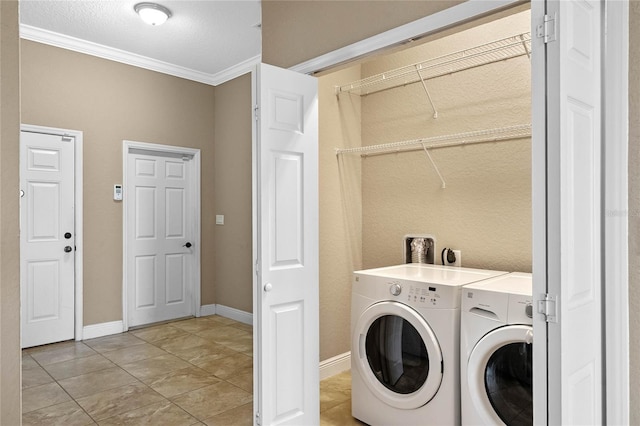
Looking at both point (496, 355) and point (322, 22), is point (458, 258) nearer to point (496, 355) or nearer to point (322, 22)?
point (496, 355)

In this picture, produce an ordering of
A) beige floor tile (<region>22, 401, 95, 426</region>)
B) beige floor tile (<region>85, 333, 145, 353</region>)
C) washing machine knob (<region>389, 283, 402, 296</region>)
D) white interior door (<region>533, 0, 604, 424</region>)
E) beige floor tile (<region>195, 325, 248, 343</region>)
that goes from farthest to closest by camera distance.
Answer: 1. beige floor tile (<region>195, 325, 248, 343</region>)
2. beige floor tile (<region>85, 333, 145, 353</region>)
3. beige floor tile (<region>22, 401, 95, 426</region>)
4. washing machine knob (<region>389, 283, 402, 296</region>)
5. white interior door (<region>533, 0, 604, 424</region>)

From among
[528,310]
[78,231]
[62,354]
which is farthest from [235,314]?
[528,310]

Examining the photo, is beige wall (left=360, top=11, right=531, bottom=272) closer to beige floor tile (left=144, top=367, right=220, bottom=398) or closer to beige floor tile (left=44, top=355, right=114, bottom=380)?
beige floor tile (left=144, top=367, right=220, bottom=398)

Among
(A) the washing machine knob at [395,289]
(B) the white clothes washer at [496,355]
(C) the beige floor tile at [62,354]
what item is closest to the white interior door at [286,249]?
(A) the washing machine knob at [395,289]

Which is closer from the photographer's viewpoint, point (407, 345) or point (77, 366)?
point (407, 345)

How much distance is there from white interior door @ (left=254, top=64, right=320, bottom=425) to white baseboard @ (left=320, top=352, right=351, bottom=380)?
33.8 inches

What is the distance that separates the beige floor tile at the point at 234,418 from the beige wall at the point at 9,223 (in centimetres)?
173

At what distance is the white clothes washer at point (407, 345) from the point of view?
2158 millimetres

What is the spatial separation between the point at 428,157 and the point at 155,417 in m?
2.60

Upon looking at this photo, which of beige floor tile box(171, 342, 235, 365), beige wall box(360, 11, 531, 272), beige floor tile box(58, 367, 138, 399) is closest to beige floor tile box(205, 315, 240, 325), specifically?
beige floor tile box(171, 342, 235, 365)

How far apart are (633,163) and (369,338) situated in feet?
5.22

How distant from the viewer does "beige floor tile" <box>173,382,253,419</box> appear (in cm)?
279

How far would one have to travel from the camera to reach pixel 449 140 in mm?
3092

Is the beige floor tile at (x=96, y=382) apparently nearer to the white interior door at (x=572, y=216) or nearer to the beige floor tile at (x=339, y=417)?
the beige floor tile at (x=339, y=417)
